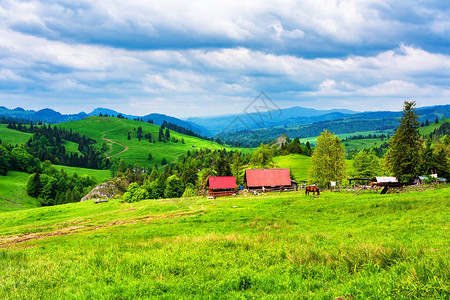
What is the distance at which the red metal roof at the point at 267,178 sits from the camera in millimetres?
72787

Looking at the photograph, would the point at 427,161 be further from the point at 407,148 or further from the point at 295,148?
the point at 295,148

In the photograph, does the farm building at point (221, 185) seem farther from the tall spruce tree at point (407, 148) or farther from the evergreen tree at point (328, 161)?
the tall spruce tree at point (407, 148)

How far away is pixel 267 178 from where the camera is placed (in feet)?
243

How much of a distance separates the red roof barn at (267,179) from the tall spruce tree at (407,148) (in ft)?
93.7

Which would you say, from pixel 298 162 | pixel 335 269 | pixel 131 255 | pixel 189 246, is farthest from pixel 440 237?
pixel 298 162

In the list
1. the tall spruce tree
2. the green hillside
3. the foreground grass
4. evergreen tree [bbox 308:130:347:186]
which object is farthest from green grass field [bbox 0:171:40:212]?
the tall spruce tree

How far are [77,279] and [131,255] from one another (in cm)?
331

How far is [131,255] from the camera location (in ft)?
46.4

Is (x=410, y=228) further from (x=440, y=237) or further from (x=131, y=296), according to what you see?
(x=131, y=296)

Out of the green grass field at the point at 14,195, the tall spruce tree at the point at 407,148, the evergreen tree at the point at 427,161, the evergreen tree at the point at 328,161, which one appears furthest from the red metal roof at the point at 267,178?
the green grass field at the point at 14,195

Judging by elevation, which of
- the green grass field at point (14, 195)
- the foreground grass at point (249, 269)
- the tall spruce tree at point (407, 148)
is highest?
the tall spruce tree at point (407, 148)

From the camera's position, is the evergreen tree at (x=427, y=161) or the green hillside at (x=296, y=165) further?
the green hillside at (x=296, y=165)

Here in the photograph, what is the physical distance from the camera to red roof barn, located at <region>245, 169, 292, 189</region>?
72.6m

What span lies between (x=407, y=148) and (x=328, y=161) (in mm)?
15405
